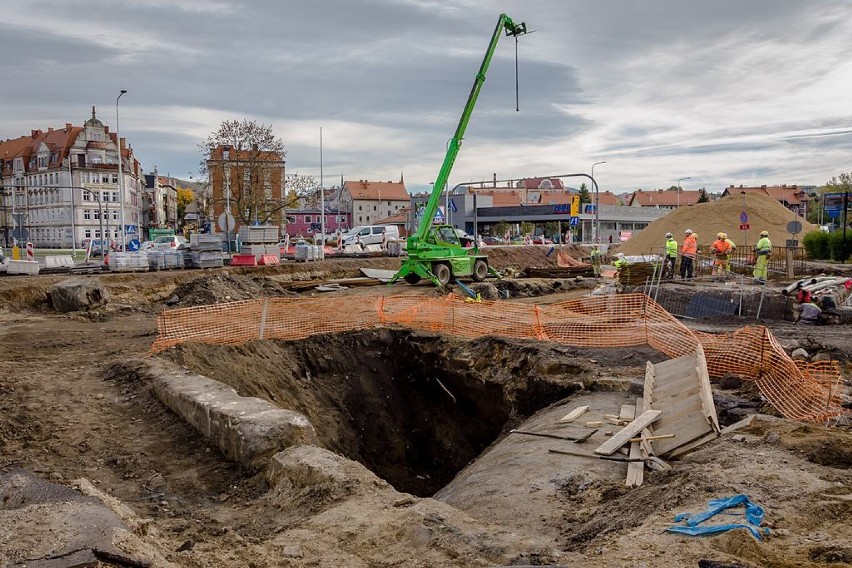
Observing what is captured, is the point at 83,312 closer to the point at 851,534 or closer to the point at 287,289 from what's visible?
the point at 287,289

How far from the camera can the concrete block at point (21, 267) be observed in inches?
949

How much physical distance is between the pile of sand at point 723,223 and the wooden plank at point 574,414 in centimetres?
3639

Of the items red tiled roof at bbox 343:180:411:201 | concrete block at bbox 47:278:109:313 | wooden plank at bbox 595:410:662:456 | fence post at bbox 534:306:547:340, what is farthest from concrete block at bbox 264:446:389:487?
red tiled roof at bbox 343:180:411:201

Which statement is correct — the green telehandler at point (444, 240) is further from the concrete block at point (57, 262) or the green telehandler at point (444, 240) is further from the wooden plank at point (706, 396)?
the wooden plank at point (706, 396)

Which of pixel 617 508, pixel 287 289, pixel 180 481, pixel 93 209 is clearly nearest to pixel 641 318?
pixel 617 508

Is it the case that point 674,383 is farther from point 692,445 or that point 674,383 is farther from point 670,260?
point 670,260

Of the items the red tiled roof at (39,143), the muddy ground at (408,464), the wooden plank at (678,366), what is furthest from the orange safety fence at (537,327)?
the red tiled roof at (39,143)

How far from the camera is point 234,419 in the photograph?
701 cm

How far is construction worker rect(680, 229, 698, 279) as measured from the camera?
70.3ft

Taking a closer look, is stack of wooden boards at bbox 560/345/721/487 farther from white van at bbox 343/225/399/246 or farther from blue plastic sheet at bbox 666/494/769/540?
white van at bbox 343/225/399/246

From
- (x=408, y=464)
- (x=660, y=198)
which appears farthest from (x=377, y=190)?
(x=408, y=464)

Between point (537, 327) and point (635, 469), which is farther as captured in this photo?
point (537, 327)

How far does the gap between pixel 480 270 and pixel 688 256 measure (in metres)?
7.78

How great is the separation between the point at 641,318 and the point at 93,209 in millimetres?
78680
